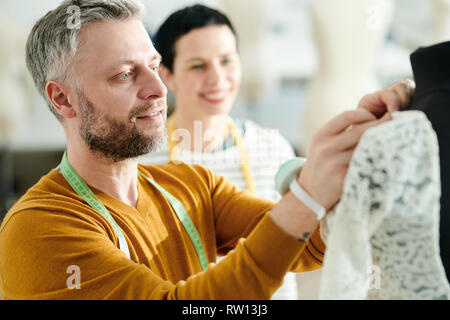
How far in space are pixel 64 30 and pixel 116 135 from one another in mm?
220

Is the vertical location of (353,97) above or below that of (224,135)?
above

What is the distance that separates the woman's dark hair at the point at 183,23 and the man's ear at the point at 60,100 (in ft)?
2.48

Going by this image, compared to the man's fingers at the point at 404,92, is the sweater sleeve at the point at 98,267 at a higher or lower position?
lower

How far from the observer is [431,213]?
29.0 inches

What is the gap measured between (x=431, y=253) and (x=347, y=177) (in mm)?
153

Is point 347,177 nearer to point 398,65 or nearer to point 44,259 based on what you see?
point 44,259

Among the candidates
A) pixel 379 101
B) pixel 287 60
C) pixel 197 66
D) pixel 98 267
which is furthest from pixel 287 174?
pixel 287 60

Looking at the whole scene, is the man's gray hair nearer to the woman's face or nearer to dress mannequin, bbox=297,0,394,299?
the woman's face

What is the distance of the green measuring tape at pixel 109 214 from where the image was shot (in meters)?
1.03

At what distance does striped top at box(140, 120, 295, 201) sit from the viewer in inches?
69.1

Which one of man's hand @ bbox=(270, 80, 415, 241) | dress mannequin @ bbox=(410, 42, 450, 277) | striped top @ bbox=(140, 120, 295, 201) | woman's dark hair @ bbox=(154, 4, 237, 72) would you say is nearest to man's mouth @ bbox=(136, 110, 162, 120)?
man's hand @ bbox=(270, 80, 415, 241)

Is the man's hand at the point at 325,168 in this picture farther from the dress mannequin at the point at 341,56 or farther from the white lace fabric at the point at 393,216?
the dress mannequin at the point at 341,56

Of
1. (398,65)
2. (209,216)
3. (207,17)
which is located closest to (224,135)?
(207,17)

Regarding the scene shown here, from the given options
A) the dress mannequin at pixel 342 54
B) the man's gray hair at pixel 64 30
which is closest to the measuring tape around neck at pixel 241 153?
the man's gray hair at pixel 64 30
